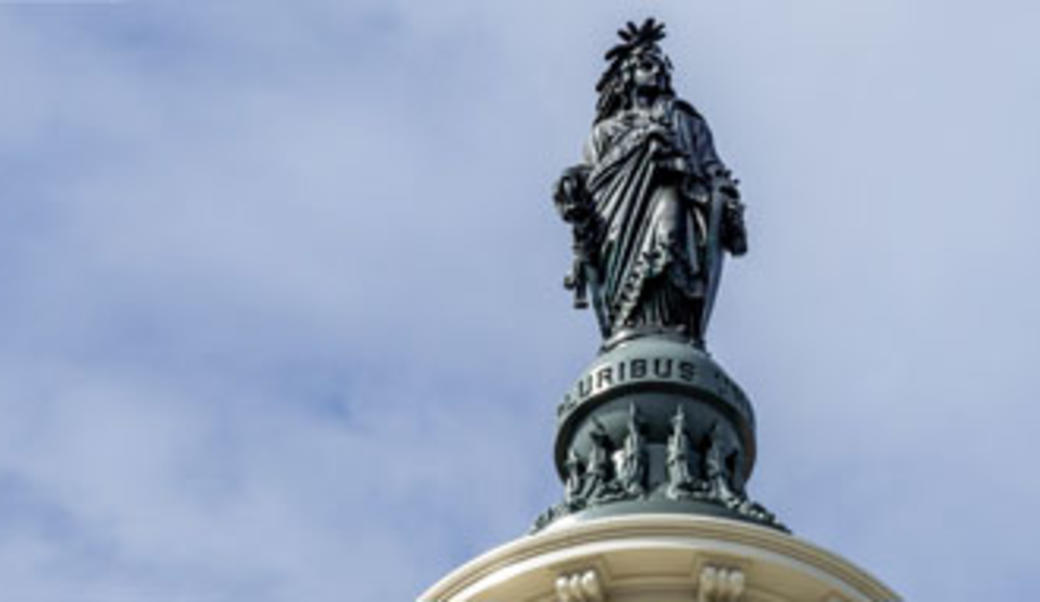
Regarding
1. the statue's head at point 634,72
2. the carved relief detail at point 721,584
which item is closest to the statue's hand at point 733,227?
the statue's head at point 634,72

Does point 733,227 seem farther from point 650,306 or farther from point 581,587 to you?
point 581,587

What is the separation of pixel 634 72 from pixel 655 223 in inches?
140

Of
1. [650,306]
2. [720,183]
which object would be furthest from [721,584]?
[720,183]

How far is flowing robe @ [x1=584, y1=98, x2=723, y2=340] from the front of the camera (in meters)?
29.0

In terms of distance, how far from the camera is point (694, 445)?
27.1 m

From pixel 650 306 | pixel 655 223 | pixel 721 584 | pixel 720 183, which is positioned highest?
pixel 720 183

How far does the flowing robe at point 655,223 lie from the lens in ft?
95.2

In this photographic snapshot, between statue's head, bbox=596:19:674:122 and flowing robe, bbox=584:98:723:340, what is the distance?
0.90 metres

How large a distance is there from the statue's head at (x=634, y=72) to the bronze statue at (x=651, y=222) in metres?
0.64

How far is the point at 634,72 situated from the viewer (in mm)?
32375

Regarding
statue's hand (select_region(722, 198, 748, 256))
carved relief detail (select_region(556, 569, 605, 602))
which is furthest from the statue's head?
carved relief detail (select_region(556, 569, 605, 602))

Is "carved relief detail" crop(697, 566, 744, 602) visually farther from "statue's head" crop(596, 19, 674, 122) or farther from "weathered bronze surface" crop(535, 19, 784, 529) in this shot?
"statue's head" crop(596, 19, 674, 122)

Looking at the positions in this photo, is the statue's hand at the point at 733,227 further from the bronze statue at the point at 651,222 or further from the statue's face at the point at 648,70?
the statue's face at the point at 648,70

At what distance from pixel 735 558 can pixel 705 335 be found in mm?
5356
